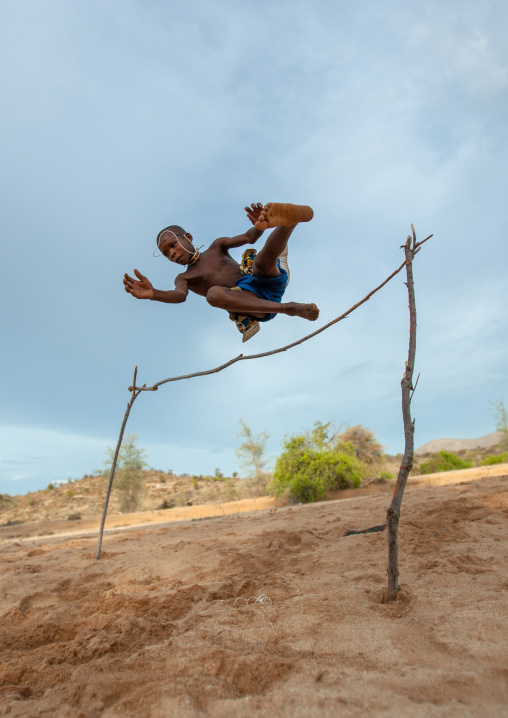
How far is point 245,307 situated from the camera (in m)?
3.30

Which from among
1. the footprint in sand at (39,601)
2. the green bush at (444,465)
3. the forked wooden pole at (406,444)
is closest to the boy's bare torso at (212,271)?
the forked wooden pole at (406,444)

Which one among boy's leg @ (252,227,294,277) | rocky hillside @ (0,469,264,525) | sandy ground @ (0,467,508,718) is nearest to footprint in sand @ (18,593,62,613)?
sandy ground @ (0,467,508,718)

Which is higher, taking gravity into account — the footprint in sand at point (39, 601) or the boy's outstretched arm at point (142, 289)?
the boy's outstretched arm at point (142, 289)

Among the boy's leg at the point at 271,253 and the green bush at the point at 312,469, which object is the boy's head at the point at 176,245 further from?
the green bush at the point at 312,469

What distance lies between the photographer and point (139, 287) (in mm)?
3414

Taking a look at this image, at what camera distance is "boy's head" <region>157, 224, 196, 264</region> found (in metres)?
3.79

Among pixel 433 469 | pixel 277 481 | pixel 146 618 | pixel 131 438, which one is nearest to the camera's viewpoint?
pixel 146 618

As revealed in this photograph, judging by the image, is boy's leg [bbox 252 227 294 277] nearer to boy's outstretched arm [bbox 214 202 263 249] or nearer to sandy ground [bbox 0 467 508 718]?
boy's outstretched arm [bbox 214 202 263 249]

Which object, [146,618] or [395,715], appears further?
[146,618]

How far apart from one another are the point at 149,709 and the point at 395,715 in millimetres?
891

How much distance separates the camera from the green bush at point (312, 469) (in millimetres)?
12977

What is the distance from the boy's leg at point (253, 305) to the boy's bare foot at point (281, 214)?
58 cm

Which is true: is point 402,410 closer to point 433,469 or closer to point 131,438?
point 433,469

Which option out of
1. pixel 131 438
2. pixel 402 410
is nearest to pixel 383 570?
pixel 402 410
